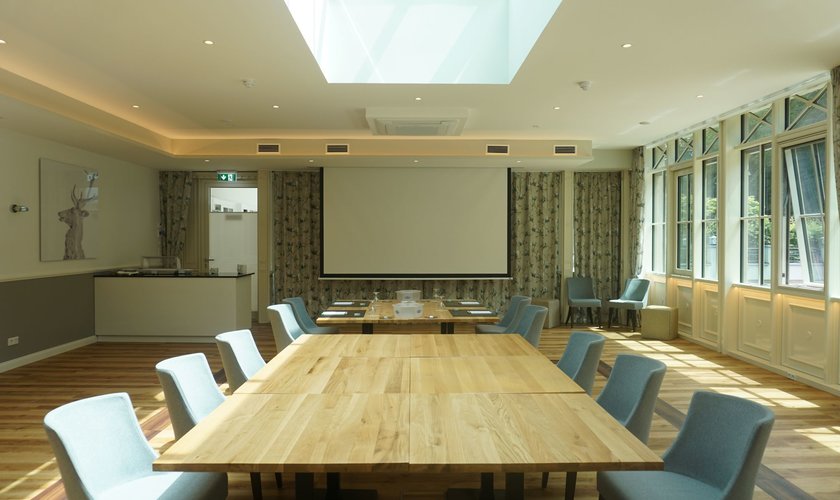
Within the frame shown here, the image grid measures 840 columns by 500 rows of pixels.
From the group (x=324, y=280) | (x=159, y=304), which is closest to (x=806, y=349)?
(x=324, y=280)

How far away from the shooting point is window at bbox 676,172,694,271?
794 centimetres

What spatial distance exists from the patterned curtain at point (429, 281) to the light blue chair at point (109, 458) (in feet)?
23.0

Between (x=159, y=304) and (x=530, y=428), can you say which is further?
(x=159, y=304)

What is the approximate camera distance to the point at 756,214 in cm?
640

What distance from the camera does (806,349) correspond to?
211 inches

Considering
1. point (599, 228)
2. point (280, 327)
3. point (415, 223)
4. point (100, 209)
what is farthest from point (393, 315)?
point (599, 228)

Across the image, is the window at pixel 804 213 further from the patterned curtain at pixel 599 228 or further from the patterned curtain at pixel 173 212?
the patterned curtain at pixel 173 212

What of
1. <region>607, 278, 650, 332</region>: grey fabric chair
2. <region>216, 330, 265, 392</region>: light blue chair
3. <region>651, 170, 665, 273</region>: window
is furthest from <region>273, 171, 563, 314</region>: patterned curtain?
<region>216, 330, 265, 392</region>: light blue chair

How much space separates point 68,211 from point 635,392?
7.14 metres

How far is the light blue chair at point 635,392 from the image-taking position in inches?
97.8

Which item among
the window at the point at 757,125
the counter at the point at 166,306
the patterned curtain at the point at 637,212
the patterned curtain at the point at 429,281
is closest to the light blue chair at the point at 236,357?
the counter at the point at 166,306

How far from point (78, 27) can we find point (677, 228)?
7.95 m

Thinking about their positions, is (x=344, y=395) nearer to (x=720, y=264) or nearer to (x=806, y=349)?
(x=806, y=349)

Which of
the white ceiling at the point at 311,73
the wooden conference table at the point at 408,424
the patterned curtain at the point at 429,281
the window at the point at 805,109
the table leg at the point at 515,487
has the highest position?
the white ceiling at the point at 311,73
